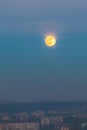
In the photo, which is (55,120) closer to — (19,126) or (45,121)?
(45,121)

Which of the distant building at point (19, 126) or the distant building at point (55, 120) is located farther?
the distant building at point (55, 120)

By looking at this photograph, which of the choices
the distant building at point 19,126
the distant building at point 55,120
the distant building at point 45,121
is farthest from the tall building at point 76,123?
the distant building at point 19,126

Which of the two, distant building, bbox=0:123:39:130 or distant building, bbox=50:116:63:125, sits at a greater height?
distant building, bbox=50:116:63:125

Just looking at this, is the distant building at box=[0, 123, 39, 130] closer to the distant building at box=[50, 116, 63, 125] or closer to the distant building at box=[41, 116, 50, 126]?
the distant building at box=[41, 116, 50, 126]

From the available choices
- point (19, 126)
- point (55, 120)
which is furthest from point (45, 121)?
point (19, 126)

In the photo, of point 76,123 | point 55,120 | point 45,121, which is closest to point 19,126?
point 45,121

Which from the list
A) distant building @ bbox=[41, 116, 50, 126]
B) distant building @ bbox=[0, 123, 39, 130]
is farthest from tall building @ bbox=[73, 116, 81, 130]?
distant building @ bbox=[0, 123, 39, 130]

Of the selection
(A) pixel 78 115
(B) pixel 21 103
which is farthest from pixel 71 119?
(B) pixel 21 103

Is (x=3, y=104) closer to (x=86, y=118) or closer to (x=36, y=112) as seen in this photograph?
(x=36, y=112)

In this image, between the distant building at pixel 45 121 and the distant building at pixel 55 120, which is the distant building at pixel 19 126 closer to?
the distant building at pixel 45 121

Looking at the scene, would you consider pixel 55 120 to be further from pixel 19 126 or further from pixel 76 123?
pixel 19 126

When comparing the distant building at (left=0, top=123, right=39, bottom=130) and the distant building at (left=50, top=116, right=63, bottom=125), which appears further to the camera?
the distant building at (left=50, top=116, right=63, bottom=125)
